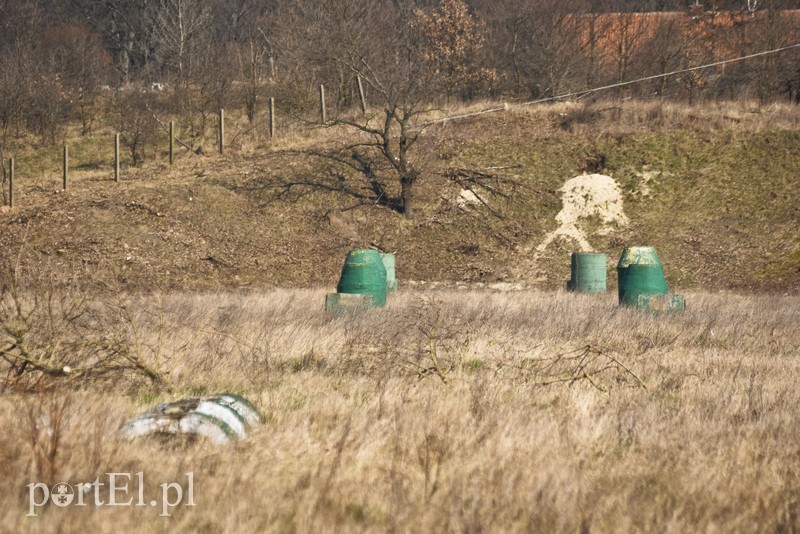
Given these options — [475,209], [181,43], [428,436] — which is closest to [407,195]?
[475,209]

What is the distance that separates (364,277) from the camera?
1641 cm

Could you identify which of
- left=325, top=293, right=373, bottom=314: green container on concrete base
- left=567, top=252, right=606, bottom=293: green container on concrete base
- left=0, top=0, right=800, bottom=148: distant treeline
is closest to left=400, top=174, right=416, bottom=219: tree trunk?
left=0, top=0, right=800, bottom=148: distant treeline

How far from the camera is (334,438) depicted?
6.69 m

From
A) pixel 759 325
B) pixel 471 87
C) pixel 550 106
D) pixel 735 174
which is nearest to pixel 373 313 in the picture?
pixel 759 325

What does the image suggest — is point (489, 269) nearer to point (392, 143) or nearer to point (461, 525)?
point (392, 143)

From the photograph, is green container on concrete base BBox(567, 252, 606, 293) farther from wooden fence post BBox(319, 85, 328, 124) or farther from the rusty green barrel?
wooden fence post BBox(319, 85, 328, 124)

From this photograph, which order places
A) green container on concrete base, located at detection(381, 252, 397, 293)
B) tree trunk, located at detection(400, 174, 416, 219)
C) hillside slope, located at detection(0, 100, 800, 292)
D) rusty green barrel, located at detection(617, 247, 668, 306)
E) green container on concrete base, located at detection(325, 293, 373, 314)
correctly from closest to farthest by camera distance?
green container on concrete base, located at detection(325, 293, 373, 314), rusty green barrel, located at detection(617, 247, 668, 306), green container on concrete base, located at detection(381, 252, 397, 293), hillside slope, located at detection(0, 100, 800, 292), tree trunk, located at detection(400, 174, 416, 219)

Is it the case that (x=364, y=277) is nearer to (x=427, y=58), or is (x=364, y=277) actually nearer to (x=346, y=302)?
(x=346, y=302)

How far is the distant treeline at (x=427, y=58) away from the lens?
4003 cm

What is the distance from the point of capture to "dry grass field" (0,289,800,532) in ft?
17.1

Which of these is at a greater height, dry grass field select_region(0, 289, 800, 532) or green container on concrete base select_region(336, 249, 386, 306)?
green container on concrete base select_region(336, 249, 386, 306)

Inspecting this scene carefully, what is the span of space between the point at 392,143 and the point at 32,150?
15179 mm

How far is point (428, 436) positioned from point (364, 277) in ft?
32.1

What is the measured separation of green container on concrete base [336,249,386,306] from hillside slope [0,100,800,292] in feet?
29.3
